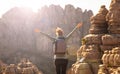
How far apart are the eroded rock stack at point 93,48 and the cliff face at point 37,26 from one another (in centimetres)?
4612

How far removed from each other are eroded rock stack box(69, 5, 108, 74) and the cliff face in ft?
151

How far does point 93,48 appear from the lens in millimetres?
29281

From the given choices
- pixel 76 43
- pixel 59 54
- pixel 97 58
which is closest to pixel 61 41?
pixel 59 54

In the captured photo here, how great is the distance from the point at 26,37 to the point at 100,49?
179ft

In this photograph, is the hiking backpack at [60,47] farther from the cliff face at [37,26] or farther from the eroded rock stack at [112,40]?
the cliff face at [37,26]

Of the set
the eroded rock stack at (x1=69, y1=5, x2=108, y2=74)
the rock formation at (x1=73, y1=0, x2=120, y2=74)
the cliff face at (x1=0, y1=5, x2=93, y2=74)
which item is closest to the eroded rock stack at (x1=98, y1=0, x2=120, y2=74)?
the rock formation at (x1=73, y1=0, x2=120, y2=74)

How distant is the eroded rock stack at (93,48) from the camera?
28.0 metres

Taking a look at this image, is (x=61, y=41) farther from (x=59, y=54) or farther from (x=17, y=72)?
(x=17, y=72)

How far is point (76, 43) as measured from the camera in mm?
77438

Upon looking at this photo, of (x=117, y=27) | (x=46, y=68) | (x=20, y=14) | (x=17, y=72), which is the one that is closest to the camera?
(x=117, y=27)

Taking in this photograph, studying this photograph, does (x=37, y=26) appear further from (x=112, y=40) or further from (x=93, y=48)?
(x=112, y=40)

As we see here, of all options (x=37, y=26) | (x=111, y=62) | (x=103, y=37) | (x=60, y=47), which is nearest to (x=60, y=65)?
(x=60, y=47)

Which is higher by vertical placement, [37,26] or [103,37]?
[37,26]

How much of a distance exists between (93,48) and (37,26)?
5441 cm
